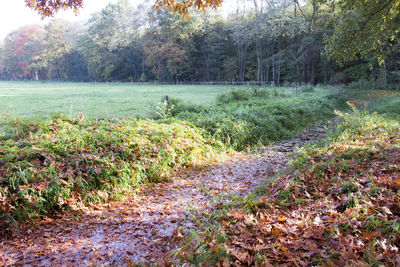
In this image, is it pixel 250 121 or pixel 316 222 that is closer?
pixel 316 222

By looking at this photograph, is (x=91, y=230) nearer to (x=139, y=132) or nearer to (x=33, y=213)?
(x=33, y=213)

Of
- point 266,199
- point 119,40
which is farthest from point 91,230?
point 119,40

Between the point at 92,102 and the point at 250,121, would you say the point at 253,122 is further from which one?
the point at 92,102

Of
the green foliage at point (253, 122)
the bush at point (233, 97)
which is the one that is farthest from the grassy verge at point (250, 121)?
the bush at point (233, 97)

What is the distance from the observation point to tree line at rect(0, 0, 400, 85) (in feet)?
40.5

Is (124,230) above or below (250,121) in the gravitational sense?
below

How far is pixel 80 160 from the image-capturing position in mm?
4508

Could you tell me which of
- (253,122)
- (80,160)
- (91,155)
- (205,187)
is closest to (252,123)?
(253,122)

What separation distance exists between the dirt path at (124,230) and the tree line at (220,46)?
861cm

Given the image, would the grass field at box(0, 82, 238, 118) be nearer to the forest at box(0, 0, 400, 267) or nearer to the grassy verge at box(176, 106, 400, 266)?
the forest at box(0, 0, 400, 267)

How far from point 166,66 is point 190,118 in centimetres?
3942

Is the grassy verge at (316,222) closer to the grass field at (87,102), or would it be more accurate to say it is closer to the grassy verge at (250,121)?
the grassy verge at (250,121)

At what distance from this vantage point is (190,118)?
861cm

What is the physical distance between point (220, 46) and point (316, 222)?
41.8 m
